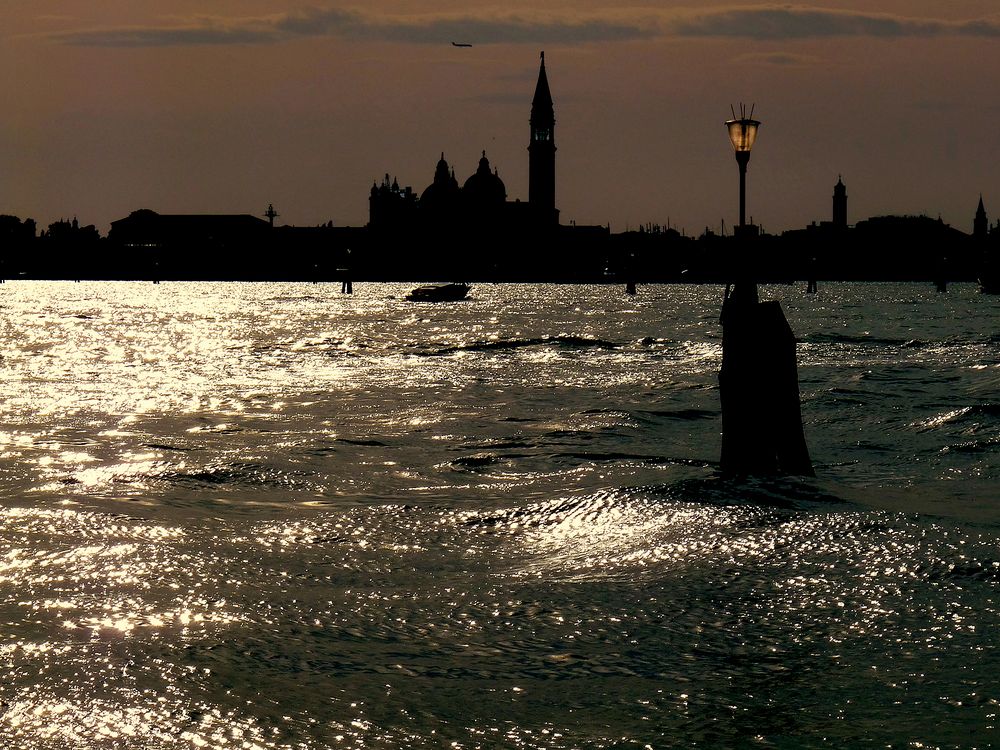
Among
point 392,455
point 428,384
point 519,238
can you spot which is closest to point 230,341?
point 428,384

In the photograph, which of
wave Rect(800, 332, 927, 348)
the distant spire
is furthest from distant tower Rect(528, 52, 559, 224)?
wave Rect(800, 332, 927, 348)

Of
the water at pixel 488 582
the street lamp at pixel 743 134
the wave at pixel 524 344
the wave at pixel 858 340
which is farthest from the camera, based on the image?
the wave at pixel 858 340

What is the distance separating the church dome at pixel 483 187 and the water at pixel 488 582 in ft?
567

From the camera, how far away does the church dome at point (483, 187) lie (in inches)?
7480

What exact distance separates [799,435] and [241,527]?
15.8 feet

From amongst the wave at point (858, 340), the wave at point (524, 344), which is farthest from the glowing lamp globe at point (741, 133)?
the wave at point (858, 340)

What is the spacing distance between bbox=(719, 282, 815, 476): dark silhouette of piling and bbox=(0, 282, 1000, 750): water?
1.45ft

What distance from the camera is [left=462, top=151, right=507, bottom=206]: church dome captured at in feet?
623

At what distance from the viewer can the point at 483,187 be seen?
190375mm

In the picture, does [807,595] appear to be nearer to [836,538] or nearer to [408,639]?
[836,538]

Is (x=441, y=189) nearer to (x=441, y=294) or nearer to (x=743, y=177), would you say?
(x=441, y=294)

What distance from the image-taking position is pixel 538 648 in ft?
21.5

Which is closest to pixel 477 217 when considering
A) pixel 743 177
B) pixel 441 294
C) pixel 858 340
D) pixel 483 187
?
pixel 483 187

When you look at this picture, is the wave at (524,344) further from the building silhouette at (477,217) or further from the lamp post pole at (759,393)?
the building silhouette at (477,217)
